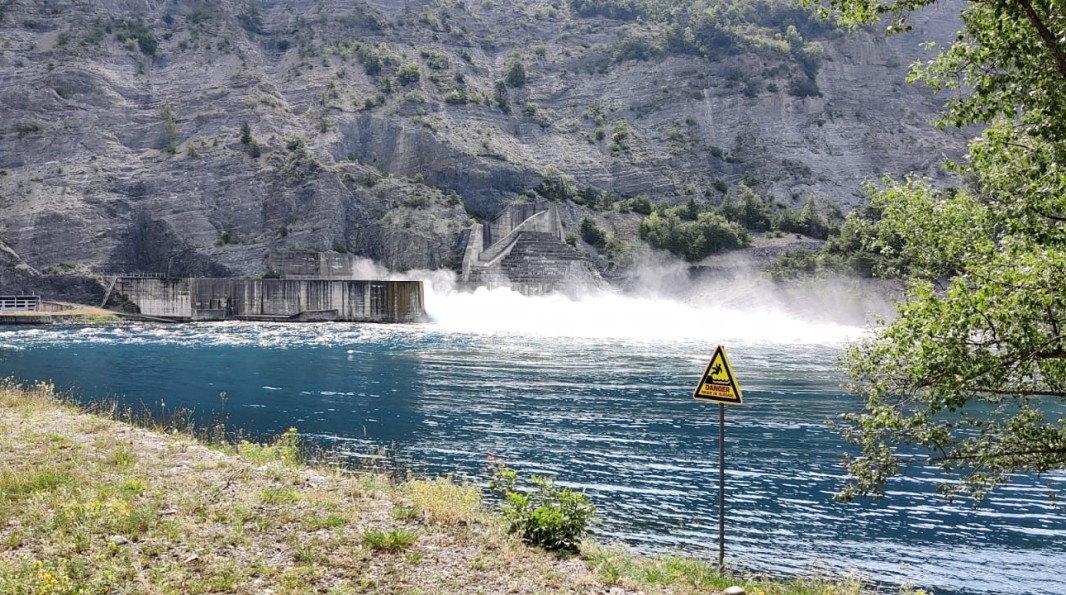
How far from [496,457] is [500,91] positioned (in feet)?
354

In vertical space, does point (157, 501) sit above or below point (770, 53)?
below

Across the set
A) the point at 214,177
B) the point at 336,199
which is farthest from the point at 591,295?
the point at 214,177

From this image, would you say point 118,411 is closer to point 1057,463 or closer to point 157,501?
point 157,501

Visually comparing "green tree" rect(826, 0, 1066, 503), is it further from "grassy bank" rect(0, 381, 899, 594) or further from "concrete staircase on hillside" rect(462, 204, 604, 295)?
"concrete staircase on hillside" rect(462, 204, 604, 295)

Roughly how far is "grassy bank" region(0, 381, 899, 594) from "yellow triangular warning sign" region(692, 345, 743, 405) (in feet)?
7.80

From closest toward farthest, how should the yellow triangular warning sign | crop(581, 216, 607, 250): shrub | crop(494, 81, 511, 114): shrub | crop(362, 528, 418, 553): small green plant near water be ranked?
crop(362, 528, 418, 553): small green plant near water < the yellow triangular warning sign < crop(581, 216, 607, 250): shrub < crop(494, 81, 511, 114): shrub

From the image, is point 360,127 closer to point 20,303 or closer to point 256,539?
point 20,303

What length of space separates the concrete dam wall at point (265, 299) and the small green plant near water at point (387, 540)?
2498 inches

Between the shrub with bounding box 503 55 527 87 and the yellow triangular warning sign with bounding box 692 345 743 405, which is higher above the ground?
the shrub with bounding box 503 55 527 87

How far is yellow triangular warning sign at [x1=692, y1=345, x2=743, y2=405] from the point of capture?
1084 centimetres

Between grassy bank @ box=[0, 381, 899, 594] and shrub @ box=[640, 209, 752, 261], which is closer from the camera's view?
grassy bank @ box=[0, 381, 899, 594]

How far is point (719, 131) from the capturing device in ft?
385

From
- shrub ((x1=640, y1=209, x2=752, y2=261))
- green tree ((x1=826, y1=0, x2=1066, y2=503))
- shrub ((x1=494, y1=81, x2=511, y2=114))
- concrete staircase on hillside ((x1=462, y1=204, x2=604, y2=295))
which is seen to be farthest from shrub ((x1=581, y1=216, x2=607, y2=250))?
green tree ((x1=826, y1=0, x2=1066, y2=503))

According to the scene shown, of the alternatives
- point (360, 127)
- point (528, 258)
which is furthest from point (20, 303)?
point (528, 258)
